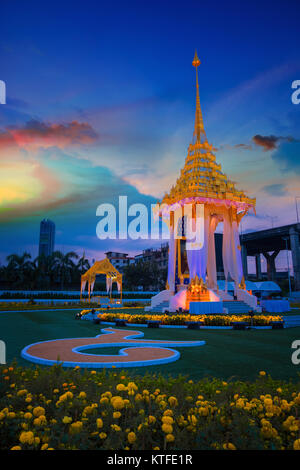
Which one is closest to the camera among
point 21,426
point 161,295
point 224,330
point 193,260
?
point 21,426

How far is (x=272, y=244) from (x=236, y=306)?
1575 inches

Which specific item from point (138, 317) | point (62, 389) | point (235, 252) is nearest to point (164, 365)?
point (62, 389)

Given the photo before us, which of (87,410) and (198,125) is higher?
(198,125)

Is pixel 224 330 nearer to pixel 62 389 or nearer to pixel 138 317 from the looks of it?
pixel 138 317

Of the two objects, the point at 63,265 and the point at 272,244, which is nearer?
the point at 63,265

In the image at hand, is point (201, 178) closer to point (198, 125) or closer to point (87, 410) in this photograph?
point (198, 125)

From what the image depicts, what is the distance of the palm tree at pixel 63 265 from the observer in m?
50.5

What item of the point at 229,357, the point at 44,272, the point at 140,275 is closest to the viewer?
the point at 229,357

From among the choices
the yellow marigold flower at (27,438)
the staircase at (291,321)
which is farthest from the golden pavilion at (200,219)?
the yellow marigold flower at (27,438)

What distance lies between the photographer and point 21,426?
2885 mm

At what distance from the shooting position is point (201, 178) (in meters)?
27.2

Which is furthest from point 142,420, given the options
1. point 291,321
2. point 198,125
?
point 198,125

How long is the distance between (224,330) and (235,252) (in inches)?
540

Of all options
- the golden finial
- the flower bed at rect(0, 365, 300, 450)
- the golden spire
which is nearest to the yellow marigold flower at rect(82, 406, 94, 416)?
the flower bed at rect(0, 365, 300, 450)
